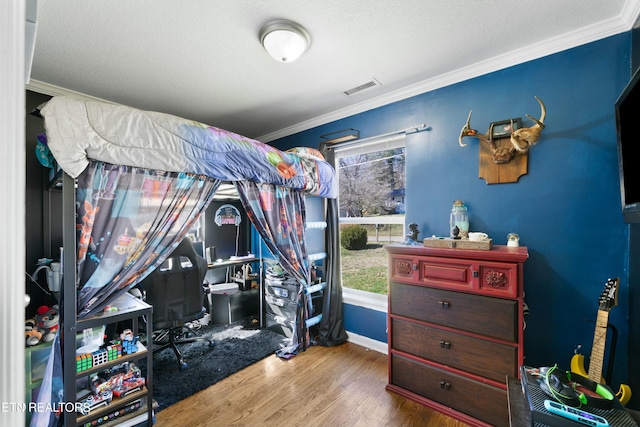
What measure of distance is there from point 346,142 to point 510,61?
1550mm

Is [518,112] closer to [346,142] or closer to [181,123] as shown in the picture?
[346,142]

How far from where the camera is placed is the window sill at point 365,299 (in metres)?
2.74

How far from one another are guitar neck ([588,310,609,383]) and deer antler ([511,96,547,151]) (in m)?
1.13

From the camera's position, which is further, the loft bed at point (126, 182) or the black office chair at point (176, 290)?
the black office chair at point (176, 290)

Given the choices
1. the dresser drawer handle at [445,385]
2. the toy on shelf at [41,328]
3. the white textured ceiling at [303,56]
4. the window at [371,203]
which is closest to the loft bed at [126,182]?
the toy on shelf at [41,328]

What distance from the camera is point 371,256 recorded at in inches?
119

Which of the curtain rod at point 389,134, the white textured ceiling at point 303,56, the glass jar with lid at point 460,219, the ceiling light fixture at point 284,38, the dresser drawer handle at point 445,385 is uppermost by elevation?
the white textured ceiling at point 303,56

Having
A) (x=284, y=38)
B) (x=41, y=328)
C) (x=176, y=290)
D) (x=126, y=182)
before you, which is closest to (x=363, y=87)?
(x=284, y=38)

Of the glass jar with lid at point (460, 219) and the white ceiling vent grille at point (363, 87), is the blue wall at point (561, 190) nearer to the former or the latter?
the glass jar with lid at point (460, 219)

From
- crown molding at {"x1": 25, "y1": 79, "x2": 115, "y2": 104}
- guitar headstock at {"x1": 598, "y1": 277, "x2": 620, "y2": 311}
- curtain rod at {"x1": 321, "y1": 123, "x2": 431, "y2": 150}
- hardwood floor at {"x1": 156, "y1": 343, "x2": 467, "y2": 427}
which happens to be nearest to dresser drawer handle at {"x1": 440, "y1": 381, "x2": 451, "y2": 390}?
hardwood floor at {"x1": 156, "y1": 343, "x2": 467, "y2": 427}

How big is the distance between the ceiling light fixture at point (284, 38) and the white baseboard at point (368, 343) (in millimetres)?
2692

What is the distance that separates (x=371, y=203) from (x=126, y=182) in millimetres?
2213

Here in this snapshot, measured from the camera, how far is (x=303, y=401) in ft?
6.49

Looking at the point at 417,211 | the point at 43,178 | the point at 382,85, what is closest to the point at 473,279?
the point at 417,211
